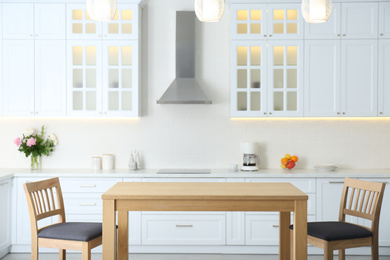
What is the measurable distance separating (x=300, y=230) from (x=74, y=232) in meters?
1.64

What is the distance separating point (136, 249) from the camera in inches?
187

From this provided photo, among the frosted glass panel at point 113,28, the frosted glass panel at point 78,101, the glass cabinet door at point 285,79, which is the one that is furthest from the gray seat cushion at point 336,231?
the frosted glass panel at point 113,28

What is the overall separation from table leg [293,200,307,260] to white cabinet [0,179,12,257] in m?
3.02

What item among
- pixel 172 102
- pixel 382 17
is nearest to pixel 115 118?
pixel 172 102

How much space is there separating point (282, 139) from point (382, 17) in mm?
1776

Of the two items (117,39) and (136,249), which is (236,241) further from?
(117,39)

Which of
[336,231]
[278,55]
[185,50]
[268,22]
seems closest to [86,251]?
[336,231]

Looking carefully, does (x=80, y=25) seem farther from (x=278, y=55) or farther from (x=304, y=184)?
(x=304, y=184)

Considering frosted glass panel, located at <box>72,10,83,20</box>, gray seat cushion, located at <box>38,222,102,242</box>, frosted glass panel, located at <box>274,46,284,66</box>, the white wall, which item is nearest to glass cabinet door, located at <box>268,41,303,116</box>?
frosted glass panel, located at <box>274,46,284,66</box>

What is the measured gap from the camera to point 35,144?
5.12 m

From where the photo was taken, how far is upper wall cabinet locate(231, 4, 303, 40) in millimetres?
4969

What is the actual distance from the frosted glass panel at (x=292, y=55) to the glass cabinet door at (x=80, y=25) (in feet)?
7.05

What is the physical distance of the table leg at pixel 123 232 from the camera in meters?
3.34

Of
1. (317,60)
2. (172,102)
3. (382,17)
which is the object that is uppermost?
(382,17)
